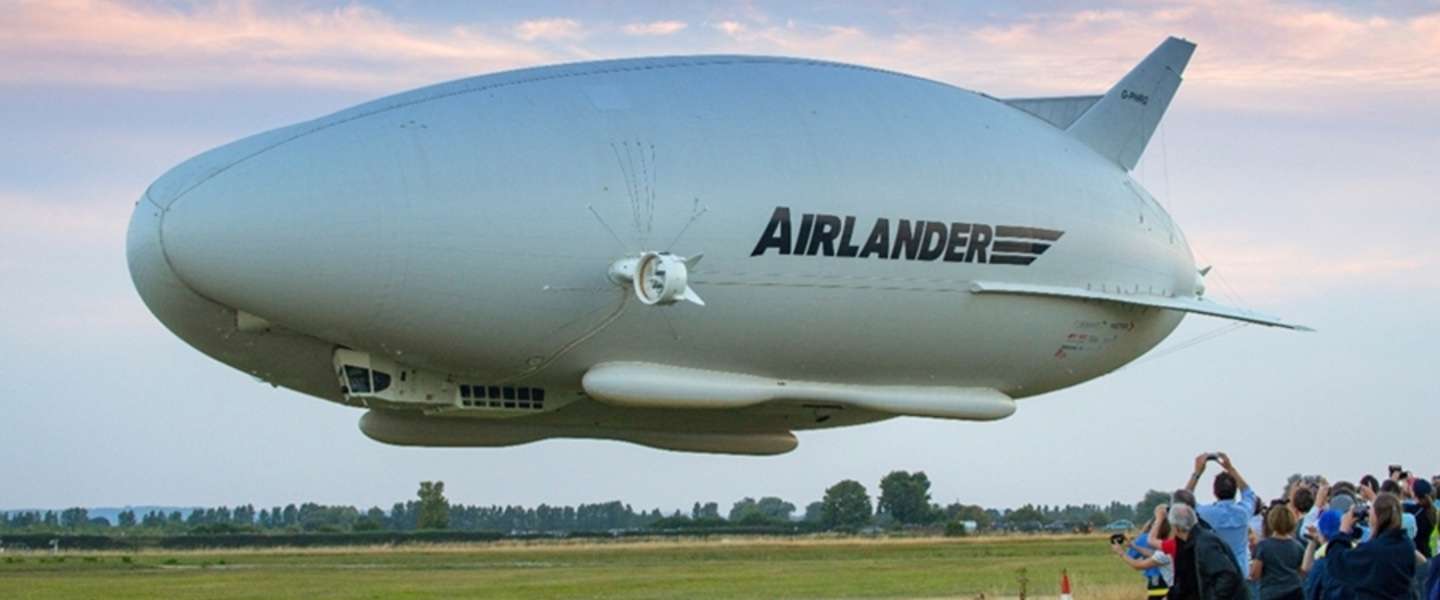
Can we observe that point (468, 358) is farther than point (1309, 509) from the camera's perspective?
Yes

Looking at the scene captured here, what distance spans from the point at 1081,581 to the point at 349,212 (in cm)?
2362

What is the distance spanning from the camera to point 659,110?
29141 millimetres

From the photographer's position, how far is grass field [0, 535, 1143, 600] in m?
43.8

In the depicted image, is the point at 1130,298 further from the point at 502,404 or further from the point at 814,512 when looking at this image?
the point at 814,512

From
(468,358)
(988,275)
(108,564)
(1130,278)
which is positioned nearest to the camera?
(468,358)

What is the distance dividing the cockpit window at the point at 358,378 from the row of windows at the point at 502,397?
1.31m

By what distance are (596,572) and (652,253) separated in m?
26.2

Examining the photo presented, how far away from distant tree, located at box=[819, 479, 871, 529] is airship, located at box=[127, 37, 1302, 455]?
5391 centimetres

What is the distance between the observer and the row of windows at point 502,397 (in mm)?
30969

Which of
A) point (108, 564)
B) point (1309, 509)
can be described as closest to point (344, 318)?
point (1309, 509)

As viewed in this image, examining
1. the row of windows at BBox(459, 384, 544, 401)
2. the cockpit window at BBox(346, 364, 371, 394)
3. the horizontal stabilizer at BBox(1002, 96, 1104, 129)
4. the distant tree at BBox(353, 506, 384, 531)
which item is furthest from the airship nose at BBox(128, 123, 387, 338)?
the distant tree at BBox(353, 506, 384, 531)

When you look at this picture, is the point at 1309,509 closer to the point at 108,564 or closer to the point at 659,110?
the point at 659,110

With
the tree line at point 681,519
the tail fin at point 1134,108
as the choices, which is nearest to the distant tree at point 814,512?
the tree line at point 681,519

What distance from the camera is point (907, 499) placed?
94125 mm
